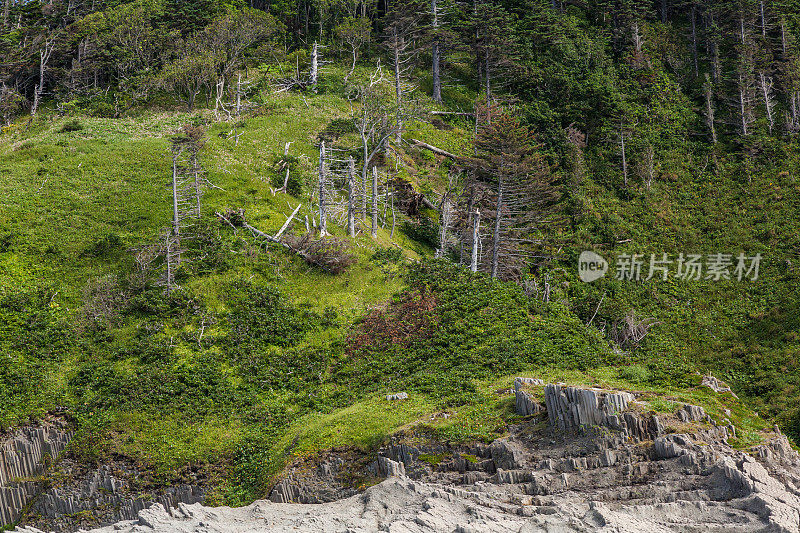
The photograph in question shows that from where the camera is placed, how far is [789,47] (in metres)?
62.0

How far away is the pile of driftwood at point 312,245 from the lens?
35469 millimetres

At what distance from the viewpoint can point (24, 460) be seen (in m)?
24.6

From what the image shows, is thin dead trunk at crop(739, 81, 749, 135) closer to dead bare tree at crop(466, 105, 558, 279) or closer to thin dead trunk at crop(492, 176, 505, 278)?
dead bare tree at crop(466, 105, 558, 279)

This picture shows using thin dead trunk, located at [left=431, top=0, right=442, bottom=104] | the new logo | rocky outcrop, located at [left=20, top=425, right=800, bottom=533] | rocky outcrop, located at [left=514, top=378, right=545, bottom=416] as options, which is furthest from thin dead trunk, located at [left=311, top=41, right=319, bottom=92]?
rocky outcrop, located at [left=20, top=425, right=800, bottom=533]

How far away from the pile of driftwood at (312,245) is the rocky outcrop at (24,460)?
597 inches

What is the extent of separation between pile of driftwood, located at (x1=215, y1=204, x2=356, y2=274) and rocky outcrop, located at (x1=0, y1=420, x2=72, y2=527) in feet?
49.7

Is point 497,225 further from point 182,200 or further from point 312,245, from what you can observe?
point 182,200

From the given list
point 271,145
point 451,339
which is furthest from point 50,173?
point 451,339

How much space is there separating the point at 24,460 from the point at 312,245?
17552mm

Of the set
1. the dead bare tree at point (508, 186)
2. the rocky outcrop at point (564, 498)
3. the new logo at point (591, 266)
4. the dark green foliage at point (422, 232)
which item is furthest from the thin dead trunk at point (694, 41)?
the rocky outcrop at point (564, 498)

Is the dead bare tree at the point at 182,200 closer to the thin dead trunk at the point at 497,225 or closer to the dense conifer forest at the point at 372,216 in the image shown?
the dense conifer forest at the point at 372,216

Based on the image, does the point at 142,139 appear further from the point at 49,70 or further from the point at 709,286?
the point at 709,286

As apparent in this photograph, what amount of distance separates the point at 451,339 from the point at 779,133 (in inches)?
1703

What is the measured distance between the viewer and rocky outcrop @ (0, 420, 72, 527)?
77.3ft
